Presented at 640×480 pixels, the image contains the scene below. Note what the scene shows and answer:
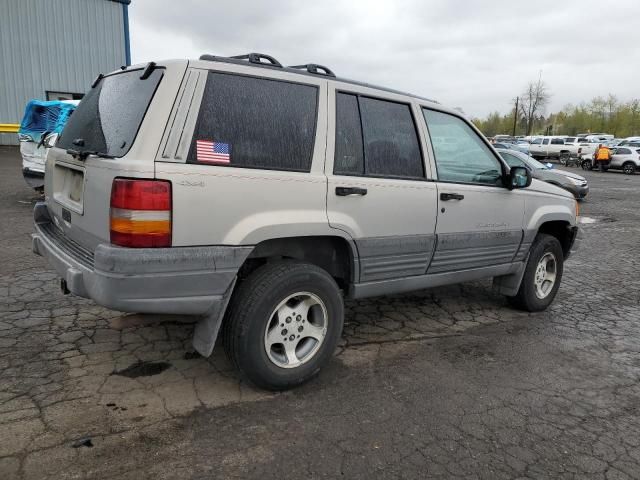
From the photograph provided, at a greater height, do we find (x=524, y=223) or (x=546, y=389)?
(x=524, y=223)

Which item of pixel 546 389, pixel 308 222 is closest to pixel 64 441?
pixel 308 222

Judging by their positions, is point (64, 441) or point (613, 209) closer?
point (64, 441)

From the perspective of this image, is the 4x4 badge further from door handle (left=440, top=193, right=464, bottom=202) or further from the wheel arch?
door handle (left=440, top=193, right=464, bottom=202)

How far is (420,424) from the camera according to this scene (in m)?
2.90

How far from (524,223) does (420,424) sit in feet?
7.96

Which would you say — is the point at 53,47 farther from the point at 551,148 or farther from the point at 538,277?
the point at 551,148

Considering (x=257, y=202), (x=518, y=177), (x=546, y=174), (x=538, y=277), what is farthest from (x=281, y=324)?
(x=546, y=174)

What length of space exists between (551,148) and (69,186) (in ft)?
144

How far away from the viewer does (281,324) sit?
10.2 ft

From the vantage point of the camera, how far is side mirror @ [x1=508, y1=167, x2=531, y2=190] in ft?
14.1

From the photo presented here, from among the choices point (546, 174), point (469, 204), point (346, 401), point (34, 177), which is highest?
point (469, 204)

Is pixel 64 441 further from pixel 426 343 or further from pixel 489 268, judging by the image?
pixel 489 268

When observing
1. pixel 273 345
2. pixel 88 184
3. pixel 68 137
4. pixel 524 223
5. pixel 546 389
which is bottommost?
pixel 546 389

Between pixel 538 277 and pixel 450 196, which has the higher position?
pixel 450 196
